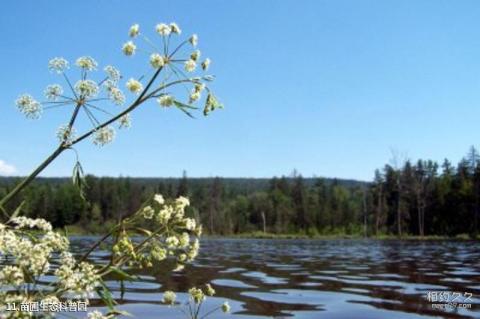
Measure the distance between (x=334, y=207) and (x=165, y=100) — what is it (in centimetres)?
12821

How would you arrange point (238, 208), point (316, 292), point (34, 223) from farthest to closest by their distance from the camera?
point (238, 208) → point (316, 292) → point (34, 223)

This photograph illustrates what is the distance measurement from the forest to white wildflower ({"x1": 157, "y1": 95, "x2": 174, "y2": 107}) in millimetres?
69597

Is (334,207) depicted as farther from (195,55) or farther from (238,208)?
(195,55)

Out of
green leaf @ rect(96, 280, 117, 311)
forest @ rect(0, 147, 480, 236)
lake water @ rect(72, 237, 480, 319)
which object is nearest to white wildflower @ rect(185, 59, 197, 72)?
green leaf @ rect(96, 280, 117, 311)

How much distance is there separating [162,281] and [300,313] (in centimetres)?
628

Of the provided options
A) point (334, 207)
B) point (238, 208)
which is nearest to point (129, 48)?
point (334, 207)

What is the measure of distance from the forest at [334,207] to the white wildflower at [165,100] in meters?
69.6

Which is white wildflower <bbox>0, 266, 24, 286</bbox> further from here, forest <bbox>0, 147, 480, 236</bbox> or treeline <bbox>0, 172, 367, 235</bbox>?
treeline <bbox>0, 172, 367, 235</bbox>

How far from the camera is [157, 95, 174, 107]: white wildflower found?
3.83 meters

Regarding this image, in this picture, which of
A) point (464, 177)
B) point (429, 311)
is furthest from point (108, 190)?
point (429, 311)

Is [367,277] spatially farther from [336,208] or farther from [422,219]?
[336,208]

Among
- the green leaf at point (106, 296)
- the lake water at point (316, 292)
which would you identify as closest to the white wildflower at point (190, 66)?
the green leaf at point (106, 296)

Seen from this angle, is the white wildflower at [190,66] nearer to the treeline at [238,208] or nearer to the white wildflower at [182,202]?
the white wildflower at [182,202]

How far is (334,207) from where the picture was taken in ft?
426
